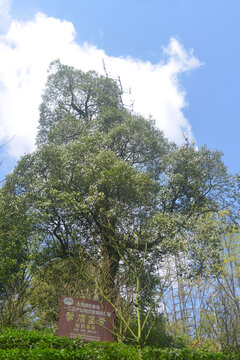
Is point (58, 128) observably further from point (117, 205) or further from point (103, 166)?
point (117, 205)

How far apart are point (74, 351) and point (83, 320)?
7.18 feet

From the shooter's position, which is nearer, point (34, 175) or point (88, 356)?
point (88, 356)

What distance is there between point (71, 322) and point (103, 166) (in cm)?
572

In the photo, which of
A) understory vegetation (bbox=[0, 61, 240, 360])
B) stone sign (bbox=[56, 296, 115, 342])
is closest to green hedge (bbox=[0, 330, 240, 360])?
understory vegetation (bbox=[0, 61, 240, 360])

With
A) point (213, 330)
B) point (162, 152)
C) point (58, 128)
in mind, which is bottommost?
point (213, 330)

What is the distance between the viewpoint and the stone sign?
9102mm

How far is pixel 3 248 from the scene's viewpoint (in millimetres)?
11234

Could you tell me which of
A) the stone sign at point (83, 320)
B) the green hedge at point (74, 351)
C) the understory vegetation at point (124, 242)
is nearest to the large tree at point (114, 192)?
the understory vegetation at point (124, 242)

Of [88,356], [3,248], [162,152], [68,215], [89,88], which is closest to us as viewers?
[88,356]

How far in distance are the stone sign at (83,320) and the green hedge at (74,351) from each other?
1.15 metres

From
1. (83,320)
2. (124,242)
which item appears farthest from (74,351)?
(124,242)

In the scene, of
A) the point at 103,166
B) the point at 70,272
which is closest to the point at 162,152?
the point at 103,166

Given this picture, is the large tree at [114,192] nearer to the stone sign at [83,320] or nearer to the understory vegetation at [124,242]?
the understory vegetation at [124,242]

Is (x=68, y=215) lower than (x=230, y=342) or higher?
higher
